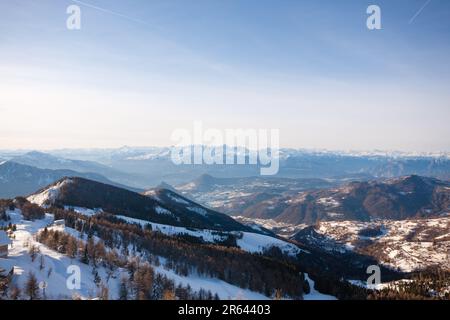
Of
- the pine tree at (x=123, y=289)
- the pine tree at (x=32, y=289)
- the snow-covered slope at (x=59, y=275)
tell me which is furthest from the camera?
the pine tree at (x=123, y=289)

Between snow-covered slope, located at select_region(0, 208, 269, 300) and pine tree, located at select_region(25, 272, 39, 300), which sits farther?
snow-covered slope, located at select_region(0, 208, 269, 300)

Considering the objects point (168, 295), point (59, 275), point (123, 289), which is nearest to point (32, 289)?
point (59, 275)

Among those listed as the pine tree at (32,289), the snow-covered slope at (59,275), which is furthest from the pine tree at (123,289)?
the pine tree at (32,289)

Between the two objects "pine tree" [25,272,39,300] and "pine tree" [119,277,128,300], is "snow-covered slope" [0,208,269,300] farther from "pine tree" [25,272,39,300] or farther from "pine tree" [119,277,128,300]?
"pine tree" [25,272,39,300]

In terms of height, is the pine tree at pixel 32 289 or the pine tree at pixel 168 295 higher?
the pine tree at pixel 32 289

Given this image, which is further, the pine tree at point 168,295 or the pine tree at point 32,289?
the pine tree at point 168,295

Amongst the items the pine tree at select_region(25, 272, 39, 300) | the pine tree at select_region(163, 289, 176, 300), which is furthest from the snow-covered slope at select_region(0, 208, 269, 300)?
the pine tree at select_region(163, 289, 176, 300)

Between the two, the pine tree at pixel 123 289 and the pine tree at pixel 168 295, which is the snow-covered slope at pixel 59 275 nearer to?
the pine tree at pixel 123 289

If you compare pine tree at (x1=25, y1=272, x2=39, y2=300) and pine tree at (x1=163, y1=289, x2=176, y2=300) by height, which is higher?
pine tree at (x1=25, y1=272, x2=39, y2=300)

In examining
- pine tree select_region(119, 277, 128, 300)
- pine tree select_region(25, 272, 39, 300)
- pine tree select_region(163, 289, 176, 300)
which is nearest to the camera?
pine tree select_region(25, 272, 39, 300)

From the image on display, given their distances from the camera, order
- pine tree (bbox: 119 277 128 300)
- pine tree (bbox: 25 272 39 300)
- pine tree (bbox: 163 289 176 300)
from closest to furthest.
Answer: pine tree (bbox: 25 272 39 300)
pine tree (bbox: 163 289 176 300)
pine tree (bbox: 119 277 128 300)

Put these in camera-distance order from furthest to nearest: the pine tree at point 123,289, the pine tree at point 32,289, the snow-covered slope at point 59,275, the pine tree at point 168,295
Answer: the pine tree at point 123,289 → the pine tree at point 168,295 → the snow-covered slope at point 59,275 → the pine tree at point 32,289
